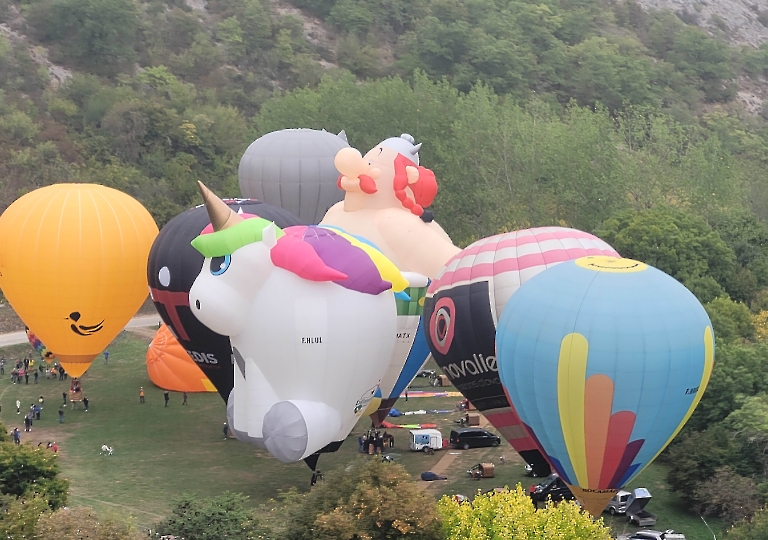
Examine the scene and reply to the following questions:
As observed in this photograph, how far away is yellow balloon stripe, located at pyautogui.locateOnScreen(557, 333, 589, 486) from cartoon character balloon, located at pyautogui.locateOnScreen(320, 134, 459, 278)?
331 inches

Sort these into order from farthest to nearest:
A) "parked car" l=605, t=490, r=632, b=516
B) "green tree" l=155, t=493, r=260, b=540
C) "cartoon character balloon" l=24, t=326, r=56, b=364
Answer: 1. "cartoon character balloon" l=24, t=326, r=56, b=364
2. "parked car" l=605, t=490, r=632, b=516
3. "green tree" l=155, t=493, r=260, b=540

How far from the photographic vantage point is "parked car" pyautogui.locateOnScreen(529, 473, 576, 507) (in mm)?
28677

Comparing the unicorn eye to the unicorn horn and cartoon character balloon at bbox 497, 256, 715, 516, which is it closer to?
the unicorn horn

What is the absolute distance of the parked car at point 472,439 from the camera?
33.6 meters

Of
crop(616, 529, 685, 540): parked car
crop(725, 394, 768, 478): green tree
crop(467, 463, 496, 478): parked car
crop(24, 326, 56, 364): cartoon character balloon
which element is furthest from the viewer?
crop(24, 326, 56, 364): cartoon character balloon

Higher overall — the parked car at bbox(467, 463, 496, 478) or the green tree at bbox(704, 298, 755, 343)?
the green tree at bbox(704, 298, 755, 343)

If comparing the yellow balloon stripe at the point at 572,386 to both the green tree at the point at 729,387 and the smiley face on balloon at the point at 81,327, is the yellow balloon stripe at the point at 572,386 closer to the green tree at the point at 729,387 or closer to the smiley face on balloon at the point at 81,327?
the green tree at the point at 729,387

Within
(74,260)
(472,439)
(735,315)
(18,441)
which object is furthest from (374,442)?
(735,315)

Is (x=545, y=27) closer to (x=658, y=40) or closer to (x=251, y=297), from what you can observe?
(x=658, y=40)

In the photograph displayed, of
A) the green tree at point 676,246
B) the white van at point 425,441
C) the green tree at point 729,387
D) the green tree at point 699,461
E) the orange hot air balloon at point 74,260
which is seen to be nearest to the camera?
the green tree at point 699,461

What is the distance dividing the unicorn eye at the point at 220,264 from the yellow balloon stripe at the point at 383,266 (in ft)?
9.21

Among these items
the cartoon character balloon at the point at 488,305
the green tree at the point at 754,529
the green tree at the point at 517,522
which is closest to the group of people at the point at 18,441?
the cartoon character balloon at the point at 488,305

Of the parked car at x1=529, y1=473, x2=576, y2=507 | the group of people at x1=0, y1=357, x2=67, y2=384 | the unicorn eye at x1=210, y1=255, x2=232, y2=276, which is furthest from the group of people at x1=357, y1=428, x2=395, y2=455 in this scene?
the group of people at x1=0, y1=357, x2=67, y2=384

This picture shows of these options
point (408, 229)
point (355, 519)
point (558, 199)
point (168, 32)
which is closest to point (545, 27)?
point (168, 32)
